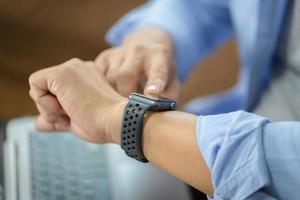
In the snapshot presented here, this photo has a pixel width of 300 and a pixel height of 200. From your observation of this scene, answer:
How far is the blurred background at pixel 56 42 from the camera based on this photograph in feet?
2.95

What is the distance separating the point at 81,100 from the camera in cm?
53

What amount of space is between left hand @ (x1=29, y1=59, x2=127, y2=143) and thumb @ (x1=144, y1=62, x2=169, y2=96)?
0.16 ft

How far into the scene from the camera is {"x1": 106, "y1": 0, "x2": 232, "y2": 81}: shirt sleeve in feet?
2.66

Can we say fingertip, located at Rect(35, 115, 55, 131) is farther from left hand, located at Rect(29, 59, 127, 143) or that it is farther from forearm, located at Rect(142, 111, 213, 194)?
forearm, located at Rect(142, 111, 213, 194)

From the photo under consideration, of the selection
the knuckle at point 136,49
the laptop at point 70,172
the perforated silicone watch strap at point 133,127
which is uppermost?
the knuckle at point 136,49

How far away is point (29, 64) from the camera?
0.92 meters

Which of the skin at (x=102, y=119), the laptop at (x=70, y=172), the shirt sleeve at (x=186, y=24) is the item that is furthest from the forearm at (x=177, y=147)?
the shirt sleeve at (x=186, y=24)

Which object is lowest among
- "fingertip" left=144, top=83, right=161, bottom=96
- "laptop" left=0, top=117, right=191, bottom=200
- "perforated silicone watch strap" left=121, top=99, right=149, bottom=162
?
"laptop" left=0, top=117, right=191, bottom=200

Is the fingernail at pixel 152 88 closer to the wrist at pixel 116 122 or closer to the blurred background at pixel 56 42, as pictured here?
the wrist at pixel 116 122

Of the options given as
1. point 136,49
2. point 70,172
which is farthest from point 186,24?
point 70,172

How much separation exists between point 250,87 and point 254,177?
376 mm

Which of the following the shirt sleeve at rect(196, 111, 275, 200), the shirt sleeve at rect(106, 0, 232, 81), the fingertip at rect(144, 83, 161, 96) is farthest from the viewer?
the shirt sleeve at rect(106, 0, 232, 81)

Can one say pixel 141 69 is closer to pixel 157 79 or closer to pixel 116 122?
pixel 157 79

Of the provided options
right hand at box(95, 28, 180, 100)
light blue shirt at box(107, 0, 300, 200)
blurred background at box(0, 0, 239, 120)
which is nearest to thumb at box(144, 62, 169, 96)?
right hand at box(95, 28, 180, 100)
